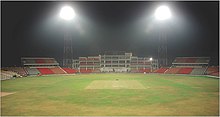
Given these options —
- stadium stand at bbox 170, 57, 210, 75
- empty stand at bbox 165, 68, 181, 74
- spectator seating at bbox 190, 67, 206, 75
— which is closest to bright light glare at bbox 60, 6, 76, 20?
empty stand at bbox 165, 68, 181, 74

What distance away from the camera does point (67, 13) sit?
59.7 m

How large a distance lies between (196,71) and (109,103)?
64359 millimetres

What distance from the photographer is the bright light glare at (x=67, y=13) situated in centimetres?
5717

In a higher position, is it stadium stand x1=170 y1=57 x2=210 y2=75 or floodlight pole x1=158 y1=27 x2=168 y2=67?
floodlight pole x1=158 y1=27 x2=168 y2=67

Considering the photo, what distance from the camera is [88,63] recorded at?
115 m

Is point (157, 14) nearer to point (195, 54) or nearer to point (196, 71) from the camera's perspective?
point (196, 71)

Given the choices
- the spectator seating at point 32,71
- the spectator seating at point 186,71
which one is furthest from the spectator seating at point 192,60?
the spectator seating at point 32,71

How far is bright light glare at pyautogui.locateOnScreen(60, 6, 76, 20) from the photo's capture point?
5717cm

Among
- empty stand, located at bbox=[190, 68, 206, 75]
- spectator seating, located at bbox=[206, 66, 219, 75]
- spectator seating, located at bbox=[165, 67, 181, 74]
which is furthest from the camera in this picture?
spectator seating, located at bbox=[165, 67, 181, 74]

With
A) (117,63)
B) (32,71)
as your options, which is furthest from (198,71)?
(32,71)

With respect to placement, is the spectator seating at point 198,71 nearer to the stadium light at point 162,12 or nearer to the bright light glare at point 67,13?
the stadium light at point 162,12

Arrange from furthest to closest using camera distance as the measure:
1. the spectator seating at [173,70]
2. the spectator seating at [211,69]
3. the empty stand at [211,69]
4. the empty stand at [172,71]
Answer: the spectator seating at [173,70], the empty stand at [172,71], the spectator seating at [211,69], the empty stand at [211,69]

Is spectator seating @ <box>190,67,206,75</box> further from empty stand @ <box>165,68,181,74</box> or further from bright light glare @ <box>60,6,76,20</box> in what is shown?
bright light glare @ <box>60,6,76,20</box>

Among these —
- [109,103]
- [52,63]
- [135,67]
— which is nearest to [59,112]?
[109,103]
